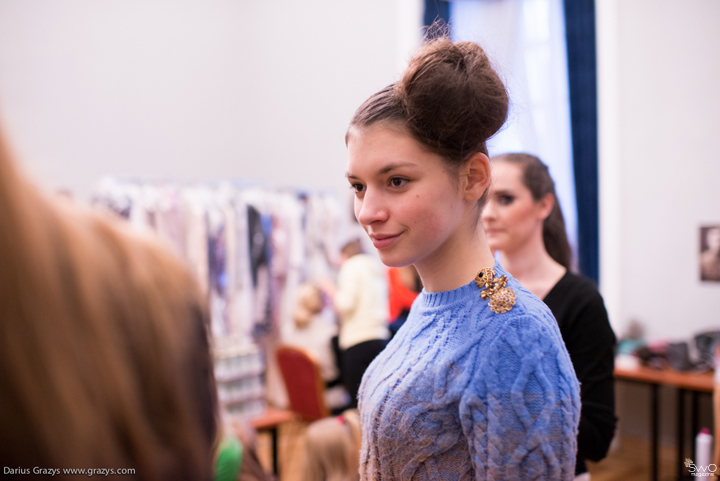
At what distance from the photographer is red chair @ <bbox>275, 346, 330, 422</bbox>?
3490mm

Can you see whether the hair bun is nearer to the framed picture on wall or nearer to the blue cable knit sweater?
the blue cable knit sweater

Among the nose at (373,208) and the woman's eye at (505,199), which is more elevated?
the nose at (373,208)

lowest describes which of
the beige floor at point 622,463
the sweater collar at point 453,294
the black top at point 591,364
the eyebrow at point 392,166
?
the beige floor at point 622,463

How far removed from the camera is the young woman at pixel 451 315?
0.68 m

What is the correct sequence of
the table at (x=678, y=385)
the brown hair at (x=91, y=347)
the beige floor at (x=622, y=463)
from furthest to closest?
the beige floor at (x=622, y=463) < the table at (x=678, y=385) < the brown hair at (x=91, y=347)

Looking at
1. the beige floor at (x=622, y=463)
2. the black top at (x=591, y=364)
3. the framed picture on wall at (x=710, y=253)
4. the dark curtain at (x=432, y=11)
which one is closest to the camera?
the black top at (x=591, y=364)

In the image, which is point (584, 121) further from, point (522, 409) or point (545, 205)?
point (522, 409)

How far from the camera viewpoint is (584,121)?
12.9 ft

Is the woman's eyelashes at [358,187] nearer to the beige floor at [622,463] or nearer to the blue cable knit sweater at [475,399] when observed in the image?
the blue cable knit sweater at [475,399]

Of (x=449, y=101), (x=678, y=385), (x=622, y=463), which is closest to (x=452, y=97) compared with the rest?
(x=449, y=101)

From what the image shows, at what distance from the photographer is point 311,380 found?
353cm

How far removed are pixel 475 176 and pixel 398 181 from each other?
0.43 feet

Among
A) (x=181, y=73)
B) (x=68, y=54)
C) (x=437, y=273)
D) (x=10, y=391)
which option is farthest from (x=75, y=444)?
(x=181, y=73)

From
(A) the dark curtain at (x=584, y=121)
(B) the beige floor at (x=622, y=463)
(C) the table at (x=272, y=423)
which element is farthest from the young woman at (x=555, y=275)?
(A) the dark curtain at (x=584, y=121)
